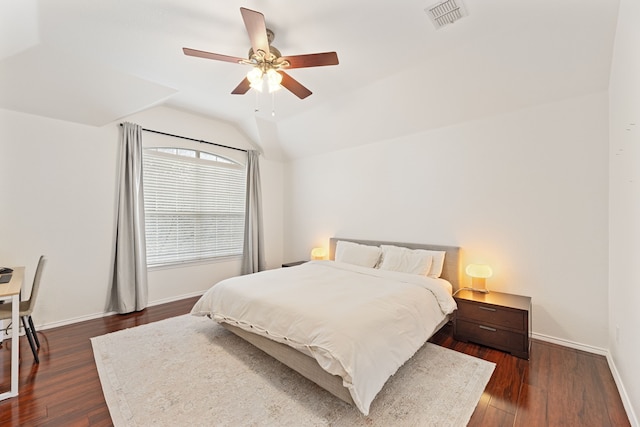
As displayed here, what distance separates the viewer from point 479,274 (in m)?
3.05

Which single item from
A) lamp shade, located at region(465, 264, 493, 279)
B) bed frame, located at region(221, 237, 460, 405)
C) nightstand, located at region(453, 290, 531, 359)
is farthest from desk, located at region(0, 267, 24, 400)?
lamp shade, located at region(465, 264, 493, 279)

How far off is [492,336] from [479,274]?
0.65m

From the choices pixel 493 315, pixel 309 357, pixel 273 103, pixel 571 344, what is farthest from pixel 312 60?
pixel 571 344

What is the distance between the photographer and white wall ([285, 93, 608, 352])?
2.65 meters

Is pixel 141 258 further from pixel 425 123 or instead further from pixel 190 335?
pixel 425 123

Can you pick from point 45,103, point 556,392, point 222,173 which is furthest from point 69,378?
point 556,392

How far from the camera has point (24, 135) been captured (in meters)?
3.09

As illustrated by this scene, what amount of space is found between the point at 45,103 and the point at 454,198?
500 centimetres

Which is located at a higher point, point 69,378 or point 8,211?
point 8,211

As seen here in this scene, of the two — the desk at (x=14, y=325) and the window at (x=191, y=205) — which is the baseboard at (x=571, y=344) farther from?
the desk at (x=14, y=325)

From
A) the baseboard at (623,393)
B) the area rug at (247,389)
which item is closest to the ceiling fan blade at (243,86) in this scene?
the area rug at (247,389)

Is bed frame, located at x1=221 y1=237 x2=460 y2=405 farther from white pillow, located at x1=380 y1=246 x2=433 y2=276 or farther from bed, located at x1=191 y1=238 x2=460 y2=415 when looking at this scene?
white pillow, located at x1=380 y1=246 x2=433 y2=276

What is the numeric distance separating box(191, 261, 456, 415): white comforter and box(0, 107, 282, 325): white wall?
69.3 inches

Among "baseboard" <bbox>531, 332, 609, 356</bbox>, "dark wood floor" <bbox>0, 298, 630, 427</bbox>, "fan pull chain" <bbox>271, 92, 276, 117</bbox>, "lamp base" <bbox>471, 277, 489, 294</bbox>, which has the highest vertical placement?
"fan pull chain" <bbox>271, 92, 276, 117</bbox>
